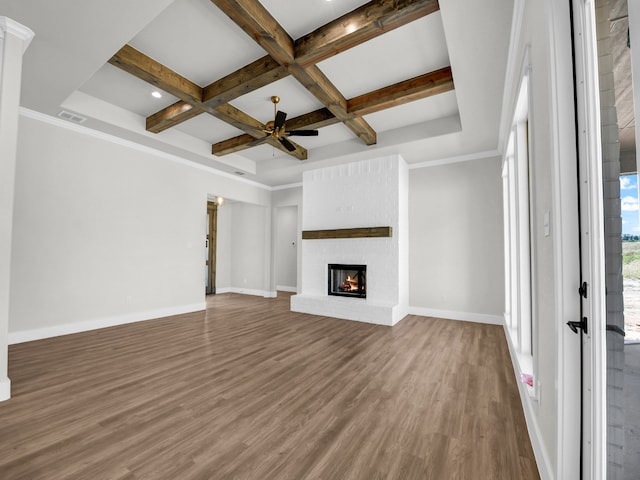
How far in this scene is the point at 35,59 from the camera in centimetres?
270

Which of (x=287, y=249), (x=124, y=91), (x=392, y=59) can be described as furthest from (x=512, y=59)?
(x=287, y=249)

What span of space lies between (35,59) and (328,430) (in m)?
4.10

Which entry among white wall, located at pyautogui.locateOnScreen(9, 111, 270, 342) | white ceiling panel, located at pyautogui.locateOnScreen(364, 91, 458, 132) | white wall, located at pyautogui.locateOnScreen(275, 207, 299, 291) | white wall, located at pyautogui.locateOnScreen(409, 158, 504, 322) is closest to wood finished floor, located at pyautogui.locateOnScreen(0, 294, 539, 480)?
white wall, located at pyautogui.locateOnScreen(9, 111, 270, 342)

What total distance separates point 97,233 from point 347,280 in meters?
4.13

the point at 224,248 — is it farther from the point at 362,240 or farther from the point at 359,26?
the point at 359,26

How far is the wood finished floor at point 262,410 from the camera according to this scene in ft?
5.07

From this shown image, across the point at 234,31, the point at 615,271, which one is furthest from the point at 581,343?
the point at 234,31

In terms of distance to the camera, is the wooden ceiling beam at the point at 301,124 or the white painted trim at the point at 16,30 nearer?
the white painted trim at the point at 16,30

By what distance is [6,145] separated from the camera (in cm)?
229

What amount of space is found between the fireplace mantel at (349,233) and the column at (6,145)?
4149 mm

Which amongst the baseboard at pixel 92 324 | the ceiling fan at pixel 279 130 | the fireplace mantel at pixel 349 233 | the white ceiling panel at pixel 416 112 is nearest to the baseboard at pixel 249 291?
the baseboard at pixel 92 324

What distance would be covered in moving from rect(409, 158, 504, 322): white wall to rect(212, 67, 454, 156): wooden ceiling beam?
6.71 feet

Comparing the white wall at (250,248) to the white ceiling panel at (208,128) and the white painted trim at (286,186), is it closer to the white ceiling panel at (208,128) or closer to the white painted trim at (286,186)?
the white painted trim at (286,186)

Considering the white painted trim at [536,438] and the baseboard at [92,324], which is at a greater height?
the white painted trim at [536,438]
